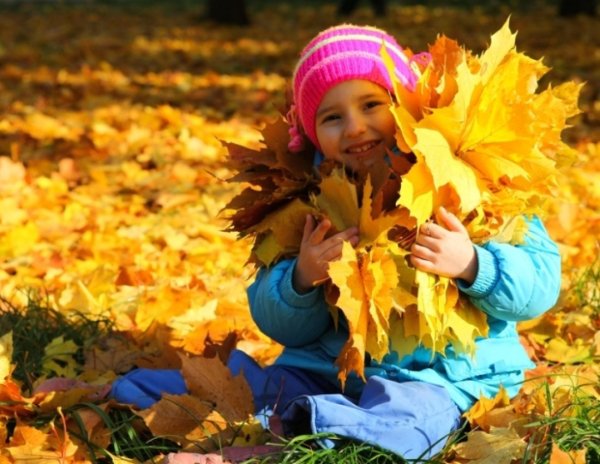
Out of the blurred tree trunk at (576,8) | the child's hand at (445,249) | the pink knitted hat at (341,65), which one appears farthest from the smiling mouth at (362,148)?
the blurred tree trunk at (576,8)

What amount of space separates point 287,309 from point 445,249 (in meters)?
0.44

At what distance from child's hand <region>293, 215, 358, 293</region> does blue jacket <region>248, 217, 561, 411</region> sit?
3 centimetres

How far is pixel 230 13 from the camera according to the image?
583 inches

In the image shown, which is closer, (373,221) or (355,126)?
(373,221)

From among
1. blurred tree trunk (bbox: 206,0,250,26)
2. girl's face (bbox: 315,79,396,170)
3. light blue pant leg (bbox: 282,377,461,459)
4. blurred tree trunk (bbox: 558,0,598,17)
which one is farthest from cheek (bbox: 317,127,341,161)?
blurred tree trunk (bbox: 558,0,598,17)

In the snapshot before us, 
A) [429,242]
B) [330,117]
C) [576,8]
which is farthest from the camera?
[576,8]

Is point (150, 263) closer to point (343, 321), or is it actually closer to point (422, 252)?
point (343, 321)

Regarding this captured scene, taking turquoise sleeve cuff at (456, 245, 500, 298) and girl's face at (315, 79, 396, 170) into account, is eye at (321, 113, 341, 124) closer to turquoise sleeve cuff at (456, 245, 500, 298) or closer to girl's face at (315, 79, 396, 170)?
girl's face at (315, 79, 396, 170)

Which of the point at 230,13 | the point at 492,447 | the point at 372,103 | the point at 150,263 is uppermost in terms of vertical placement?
the point at 230,13

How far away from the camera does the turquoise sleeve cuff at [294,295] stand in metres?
2.46

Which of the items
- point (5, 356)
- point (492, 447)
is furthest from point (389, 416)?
point (5, 356)

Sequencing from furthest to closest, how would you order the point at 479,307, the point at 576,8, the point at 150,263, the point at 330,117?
the point at 576,8 < the point at 150,263 < the point at 330,117 < the point at 479,307

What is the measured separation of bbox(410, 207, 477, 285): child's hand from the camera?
2.32 m

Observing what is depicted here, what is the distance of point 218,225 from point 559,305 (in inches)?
70.9
